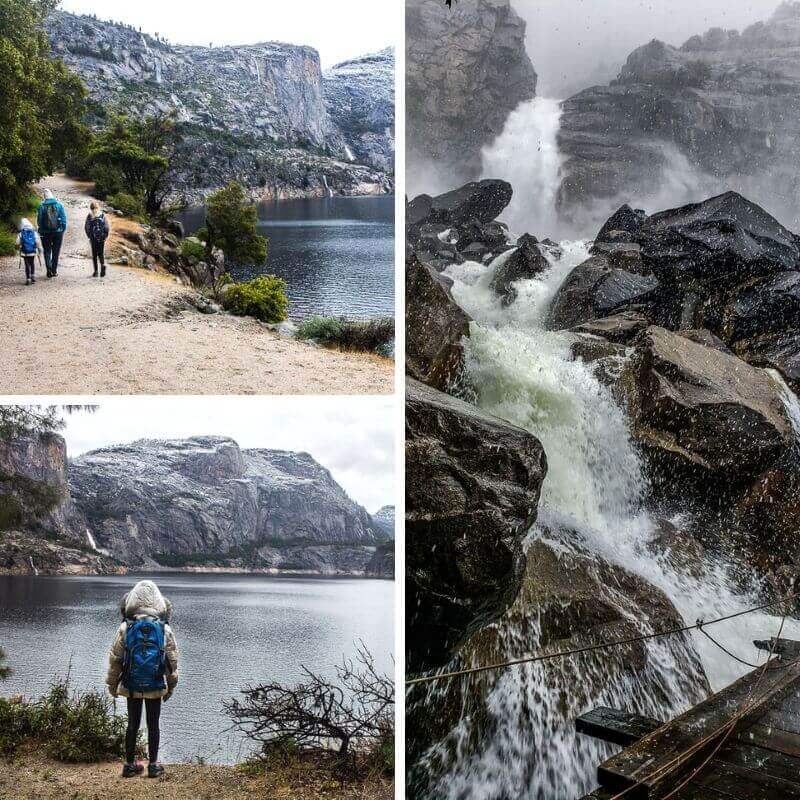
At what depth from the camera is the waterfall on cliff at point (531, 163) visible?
825cm

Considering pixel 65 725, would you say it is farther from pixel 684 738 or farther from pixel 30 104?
pixel 30 104

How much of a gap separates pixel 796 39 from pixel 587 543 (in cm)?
585

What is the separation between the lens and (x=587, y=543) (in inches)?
177

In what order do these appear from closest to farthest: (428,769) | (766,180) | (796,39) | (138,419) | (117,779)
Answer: (117,779) → (138,419) → (428,769) → (796,39) → (766,180)

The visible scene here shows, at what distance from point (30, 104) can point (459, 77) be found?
209 inches

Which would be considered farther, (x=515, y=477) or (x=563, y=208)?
(x=563, y=208)

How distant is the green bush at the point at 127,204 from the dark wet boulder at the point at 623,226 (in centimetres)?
588

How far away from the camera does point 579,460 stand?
5.17m

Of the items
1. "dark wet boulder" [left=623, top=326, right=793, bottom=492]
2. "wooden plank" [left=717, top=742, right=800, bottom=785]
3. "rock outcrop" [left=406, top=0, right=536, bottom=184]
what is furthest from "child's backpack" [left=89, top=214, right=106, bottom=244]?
"rock outcrop" [left=406, top=0, right=536, bottom=184]

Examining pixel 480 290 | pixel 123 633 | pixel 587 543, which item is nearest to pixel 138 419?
pixel 123 633

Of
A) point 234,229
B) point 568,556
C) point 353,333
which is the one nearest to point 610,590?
point 568,556

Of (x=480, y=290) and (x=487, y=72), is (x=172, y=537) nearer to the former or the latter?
(x=480, y=290)

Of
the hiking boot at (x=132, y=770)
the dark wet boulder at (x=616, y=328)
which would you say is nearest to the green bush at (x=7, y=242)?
the hiking boot at (x=132, y=770)

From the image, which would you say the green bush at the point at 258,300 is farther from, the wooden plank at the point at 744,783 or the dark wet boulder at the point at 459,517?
the wooden plank at the point at 744,783
